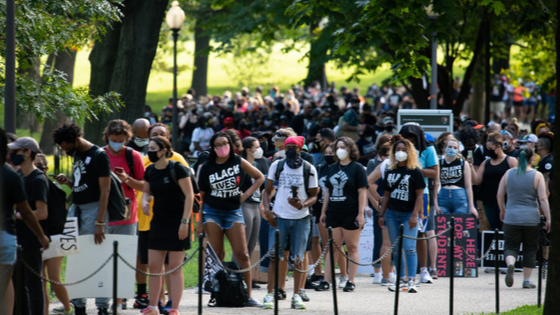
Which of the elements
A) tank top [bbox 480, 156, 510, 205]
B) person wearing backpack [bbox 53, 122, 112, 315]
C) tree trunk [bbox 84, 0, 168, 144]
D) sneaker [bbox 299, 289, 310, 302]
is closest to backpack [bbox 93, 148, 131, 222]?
person wearing backpack [bbox 53, 122, 112, 315]

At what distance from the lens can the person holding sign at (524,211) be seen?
31.1 ft

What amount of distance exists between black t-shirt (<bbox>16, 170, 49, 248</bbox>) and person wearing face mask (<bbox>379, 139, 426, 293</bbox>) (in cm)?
437

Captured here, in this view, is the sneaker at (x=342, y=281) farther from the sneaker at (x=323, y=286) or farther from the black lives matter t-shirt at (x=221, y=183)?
the black lives matter t-shirt at (x=221, y=183)

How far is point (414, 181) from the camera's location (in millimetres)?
9039

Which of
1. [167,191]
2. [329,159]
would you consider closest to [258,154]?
[329,159]

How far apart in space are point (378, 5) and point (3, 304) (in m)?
8.67

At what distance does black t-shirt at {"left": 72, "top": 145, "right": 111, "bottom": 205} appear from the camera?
7.21 m

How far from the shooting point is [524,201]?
375 inches

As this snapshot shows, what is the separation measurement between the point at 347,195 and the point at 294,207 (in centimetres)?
102

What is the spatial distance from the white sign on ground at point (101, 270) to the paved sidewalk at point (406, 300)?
2.60 ft

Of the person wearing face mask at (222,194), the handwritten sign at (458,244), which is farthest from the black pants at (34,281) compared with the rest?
the handwritten sign at (458,244)

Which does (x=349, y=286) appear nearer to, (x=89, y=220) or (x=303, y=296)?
(x=303, y=296)

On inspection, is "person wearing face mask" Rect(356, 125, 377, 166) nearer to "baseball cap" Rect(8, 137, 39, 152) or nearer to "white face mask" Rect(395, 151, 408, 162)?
"white face mask" Rect(395, 151, 408, 162)

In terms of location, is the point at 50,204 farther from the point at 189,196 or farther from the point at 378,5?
the point at 378,5
